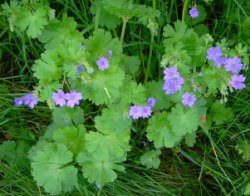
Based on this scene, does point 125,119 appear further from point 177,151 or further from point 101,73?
point 177,151

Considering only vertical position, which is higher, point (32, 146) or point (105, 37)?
point (105, 37)

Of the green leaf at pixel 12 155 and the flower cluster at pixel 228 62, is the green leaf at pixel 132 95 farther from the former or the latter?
the green leaf at pixel 12 155

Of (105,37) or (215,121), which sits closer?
(105,37)

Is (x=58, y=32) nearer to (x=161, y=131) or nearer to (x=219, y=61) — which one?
(x=161, y=131)

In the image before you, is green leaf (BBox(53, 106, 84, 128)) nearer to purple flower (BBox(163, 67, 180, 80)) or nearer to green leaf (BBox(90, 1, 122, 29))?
green leaf (BBox(90, 1, 122, 29))

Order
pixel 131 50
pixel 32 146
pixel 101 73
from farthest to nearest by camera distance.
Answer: pixel 131 50, pixel 32 146, pixel 101 73

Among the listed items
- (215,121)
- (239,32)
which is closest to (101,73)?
(215,121)

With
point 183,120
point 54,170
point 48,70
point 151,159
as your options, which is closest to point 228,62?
point 183,120
